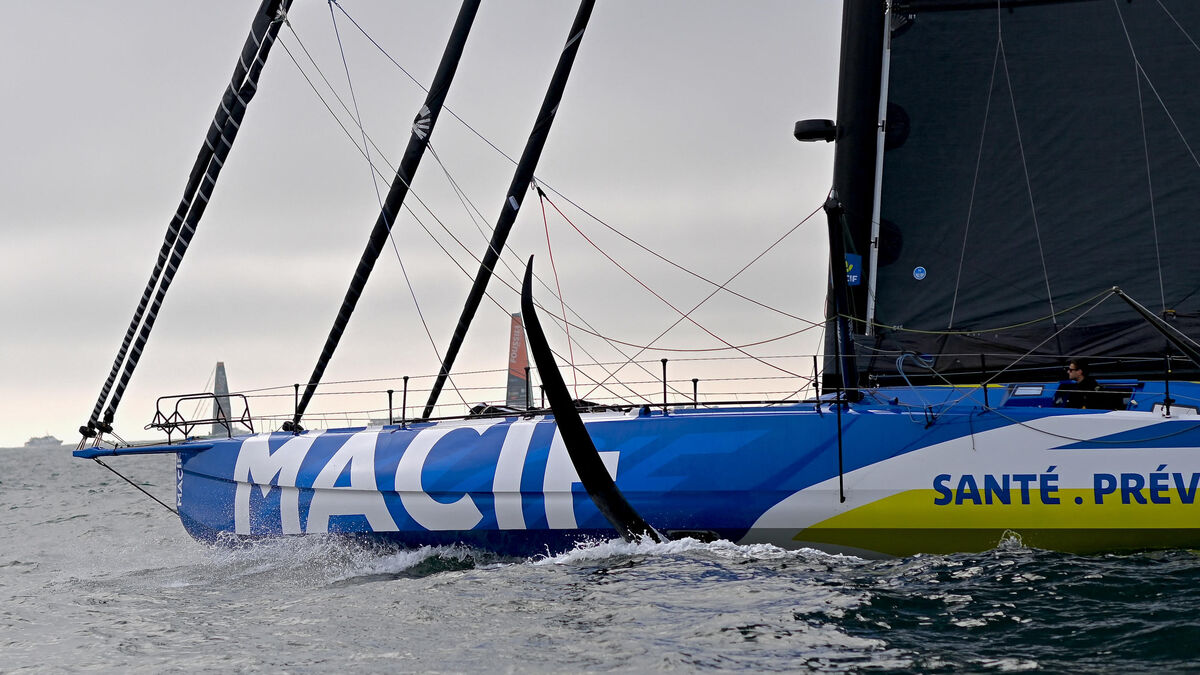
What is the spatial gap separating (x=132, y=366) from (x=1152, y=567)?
36.0 feet

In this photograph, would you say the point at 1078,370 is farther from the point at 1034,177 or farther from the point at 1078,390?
the point at 1034,177

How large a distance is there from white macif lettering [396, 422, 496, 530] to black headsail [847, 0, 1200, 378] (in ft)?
13.2

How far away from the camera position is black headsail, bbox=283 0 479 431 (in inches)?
483

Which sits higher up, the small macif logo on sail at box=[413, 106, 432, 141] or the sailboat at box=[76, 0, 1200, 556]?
the small macif logo on sail at box=[413, 106, 432, 141]

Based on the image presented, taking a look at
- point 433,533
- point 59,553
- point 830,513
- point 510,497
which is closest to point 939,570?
point 830,513

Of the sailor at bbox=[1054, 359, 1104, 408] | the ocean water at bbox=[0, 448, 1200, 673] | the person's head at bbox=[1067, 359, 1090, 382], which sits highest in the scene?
the person's head at bbox=[1067, 359, 1090, 382]

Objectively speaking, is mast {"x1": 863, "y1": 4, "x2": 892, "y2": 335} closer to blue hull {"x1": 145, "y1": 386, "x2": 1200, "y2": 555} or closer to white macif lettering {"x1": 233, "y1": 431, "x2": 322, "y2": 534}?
blue hull {"x1": 145, "y1": 386, "x2": 1200, "y2": 555}

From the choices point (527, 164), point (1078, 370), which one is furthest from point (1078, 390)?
point (527, 164)

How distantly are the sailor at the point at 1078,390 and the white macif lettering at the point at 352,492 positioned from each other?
5.80 m

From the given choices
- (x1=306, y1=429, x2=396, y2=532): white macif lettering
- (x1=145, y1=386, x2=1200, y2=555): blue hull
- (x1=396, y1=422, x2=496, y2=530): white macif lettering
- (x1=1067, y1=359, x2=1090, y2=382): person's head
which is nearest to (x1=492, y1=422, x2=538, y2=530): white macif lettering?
(x1=145, y1=386, x2=1200, y2=555): blue hull

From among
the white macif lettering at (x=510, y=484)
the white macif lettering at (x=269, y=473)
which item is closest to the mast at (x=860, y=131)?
the white macif lettering at (x=510, y=484)

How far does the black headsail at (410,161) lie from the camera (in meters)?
12.3

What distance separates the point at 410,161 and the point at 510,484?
4589mm

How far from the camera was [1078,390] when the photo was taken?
28.9 feet
